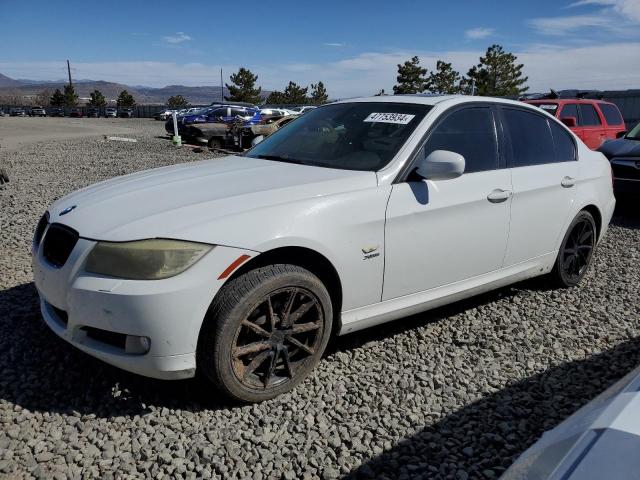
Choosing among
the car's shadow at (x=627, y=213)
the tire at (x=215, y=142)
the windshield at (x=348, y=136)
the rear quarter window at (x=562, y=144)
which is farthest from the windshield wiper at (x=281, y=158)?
the tire at (x=215, y=142)

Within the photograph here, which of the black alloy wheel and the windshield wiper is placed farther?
the windshield wiper

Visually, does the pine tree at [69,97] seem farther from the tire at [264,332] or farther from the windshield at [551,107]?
the tire at [264,332]

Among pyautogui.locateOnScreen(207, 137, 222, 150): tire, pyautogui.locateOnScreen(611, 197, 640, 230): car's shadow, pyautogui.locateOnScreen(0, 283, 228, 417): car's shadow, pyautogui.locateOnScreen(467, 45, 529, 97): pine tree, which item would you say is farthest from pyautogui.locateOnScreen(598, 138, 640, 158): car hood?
pyautogui.locateOnScreen(467, 45, 529, 97): pine tree

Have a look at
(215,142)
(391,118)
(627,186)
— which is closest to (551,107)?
(627,186)

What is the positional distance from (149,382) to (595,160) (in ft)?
13.6

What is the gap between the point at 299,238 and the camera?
8.86 feet

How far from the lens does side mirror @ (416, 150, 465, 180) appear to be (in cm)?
308

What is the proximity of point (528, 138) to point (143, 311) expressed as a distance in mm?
3179

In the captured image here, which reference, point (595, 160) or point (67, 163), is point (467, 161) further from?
point (67, 163)

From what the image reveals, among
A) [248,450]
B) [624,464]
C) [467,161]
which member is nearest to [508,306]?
[467,161]

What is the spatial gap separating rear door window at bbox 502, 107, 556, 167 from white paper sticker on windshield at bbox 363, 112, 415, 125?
91 cm

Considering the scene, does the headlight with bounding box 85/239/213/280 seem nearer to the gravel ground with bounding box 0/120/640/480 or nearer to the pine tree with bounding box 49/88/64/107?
the gravel ground with bounding box 0/120/640/480

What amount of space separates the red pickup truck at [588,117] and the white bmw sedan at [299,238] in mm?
8220

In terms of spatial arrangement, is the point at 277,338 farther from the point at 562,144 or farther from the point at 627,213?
the point at 627,213
